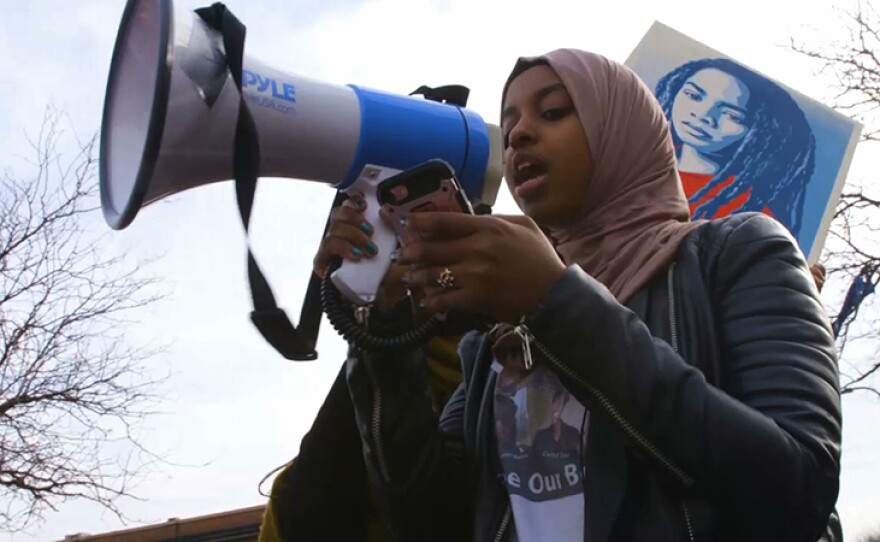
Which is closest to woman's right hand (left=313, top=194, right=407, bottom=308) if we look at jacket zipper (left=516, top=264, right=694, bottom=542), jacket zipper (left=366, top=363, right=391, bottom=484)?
jacket zipper (left=366, top=363, right=391, bottom=484)

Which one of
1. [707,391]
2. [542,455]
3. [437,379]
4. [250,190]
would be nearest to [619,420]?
[707,391]

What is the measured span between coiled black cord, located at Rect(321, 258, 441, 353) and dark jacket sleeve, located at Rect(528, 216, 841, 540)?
266 millimetres

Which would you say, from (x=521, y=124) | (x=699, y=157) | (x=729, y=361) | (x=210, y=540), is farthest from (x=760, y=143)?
(x=210, y=540)

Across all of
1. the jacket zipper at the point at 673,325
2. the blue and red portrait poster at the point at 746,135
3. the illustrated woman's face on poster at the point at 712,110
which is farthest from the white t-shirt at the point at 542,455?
the illustrated woman's face on poster at the point at 712,110

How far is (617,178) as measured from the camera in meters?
1.46

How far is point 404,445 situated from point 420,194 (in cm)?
39

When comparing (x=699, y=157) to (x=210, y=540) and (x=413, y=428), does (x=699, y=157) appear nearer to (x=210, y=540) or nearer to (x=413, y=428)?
(x=413, y=428)

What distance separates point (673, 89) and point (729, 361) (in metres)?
1.95

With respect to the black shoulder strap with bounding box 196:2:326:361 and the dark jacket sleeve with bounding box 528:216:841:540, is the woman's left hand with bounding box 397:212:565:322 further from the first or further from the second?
the black shoulder strap with bounding box 196:2:326:361

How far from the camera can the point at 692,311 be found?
124 centimetres

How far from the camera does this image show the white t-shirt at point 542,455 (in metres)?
1.24

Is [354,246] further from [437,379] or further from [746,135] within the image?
[746,135]

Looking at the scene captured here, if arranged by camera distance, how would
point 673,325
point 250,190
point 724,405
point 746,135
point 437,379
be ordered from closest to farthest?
point 724,405 < point 673,325 < point 250,190 < point 437,379 < point 746,135

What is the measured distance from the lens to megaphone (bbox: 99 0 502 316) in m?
1.41
